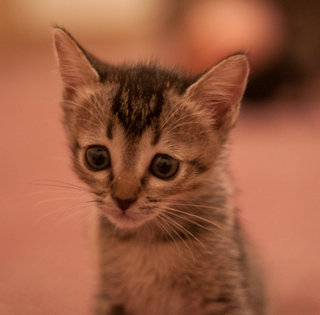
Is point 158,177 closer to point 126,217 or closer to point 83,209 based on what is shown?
point 126,217

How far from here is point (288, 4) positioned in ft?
13.0

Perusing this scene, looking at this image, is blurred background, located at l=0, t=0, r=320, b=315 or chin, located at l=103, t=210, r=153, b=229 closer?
chin, located at l=103, t=210, r=153, b=229

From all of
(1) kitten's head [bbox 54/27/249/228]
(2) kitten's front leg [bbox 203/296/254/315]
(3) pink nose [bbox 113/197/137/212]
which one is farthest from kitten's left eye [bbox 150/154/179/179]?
(2) kitten's front leg [bbox 203/296/254/315]

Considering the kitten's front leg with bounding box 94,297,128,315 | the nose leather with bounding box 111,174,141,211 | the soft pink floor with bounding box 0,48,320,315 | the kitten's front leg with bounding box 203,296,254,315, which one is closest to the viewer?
the nose leather with bounding box 111,174,141,211

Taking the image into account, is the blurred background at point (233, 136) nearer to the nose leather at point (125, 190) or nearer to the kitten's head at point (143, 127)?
the kitten's head at point (143, 127)

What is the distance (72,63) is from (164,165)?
384 mm

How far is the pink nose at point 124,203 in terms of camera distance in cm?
114

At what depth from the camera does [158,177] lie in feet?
3.94

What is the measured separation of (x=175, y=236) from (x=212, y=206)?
0.13 metres

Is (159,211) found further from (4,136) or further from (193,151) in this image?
(4,136)

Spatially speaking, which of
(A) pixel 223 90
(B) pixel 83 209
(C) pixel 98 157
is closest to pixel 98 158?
(C) pixel 98 157

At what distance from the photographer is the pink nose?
114 cm

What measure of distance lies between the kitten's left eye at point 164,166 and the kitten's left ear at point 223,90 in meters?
0.18

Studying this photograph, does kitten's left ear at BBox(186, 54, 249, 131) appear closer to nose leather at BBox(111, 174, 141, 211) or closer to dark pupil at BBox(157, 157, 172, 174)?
dark pupil at BBox(157, 157, 172, 174)
